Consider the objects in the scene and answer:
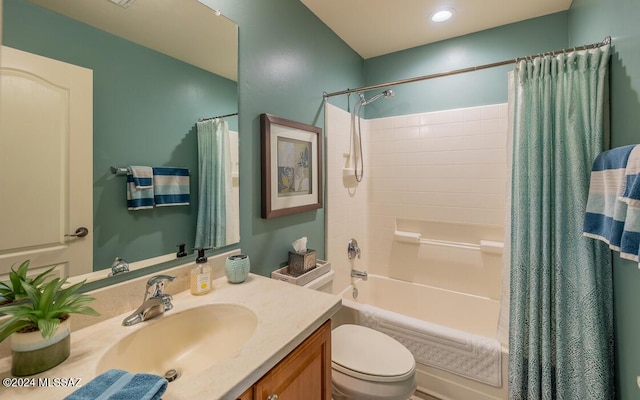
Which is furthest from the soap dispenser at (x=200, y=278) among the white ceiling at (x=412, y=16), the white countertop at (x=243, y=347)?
the white ceiling at (x=412, y=16)

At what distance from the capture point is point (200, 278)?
1121 mm

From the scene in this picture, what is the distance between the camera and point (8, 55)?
74 cm

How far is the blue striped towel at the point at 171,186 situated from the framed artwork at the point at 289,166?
17.9 inches

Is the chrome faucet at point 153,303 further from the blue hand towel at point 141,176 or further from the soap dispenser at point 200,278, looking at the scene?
the blue hand towel at point 141,176

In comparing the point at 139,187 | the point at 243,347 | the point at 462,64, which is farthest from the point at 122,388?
the point at 462,64

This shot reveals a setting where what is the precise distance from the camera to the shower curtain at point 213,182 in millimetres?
1223

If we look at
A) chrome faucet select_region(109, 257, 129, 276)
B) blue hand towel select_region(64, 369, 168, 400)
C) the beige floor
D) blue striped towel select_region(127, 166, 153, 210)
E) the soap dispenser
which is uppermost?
blue striped towel select_region(127, 166, 153, 210)

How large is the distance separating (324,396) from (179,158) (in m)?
1.11

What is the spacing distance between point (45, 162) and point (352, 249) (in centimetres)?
205

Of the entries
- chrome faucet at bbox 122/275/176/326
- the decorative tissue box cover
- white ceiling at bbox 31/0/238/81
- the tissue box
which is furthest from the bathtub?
white ceiling at bbox 31/0/238/81

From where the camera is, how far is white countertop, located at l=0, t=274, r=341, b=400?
2.01 ft

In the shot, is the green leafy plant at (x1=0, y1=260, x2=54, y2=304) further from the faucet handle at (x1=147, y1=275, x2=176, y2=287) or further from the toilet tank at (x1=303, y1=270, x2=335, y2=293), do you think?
the toilet tank at (x1=303, y1=270, x2=335, y2=293)

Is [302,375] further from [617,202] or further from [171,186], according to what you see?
[617,202]

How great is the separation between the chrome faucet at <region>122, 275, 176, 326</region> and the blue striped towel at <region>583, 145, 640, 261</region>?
1.50 m
